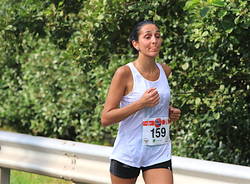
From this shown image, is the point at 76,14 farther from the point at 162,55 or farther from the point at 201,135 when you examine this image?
the point at 201,135

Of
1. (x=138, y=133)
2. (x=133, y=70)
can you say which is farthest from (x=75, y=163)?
(x=133, y=70)

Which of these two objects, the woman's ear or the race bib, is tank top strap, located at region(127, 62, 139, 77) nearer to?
the woman's ear

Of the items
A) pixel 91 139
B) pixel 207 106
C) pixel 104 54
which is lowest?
pixel 91 139

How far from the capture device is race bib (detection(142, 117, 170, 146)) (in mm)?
4379

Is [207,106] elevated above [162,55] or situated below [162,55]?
below

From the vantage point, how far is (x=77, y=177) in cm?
538

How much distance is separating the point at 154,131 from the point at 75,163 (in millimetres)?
1211

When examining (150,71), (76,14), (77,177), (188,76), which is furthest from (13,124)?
(150,71)

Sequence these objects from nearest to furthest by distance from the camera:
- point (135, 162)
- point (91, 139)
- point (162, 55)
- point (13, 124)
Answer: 1. point (135, 162)
2. point (162, 55)
3. point (91, 139)
4. point (13, 124)

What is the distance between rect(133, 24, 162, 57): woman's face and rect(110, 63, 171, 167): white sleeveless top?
5.5 inches

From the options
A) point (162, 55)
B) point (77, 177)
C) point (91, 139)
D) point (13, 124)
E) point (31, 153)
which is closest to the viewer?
point (77, 177)

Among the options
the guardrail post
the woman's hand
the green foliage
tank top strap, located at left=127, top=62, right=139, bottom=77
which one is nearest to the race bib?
the woman's hand

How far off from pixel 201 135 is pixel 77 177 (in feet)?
8.23

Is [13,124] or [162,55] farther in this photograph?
[13,124]
